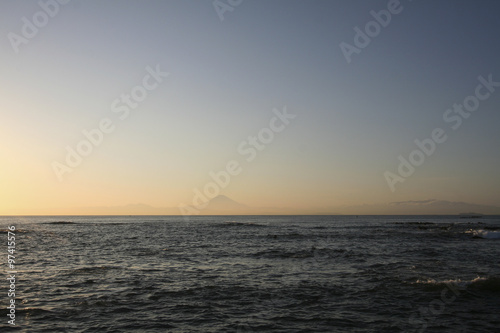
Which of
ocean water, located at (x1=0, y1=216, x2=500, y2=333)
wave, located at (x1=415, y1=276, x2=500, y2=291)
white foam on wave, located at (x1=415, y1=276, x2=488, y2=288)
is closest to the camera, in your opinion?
ocean water, located at (x1=0, y1=216, x2=500, y2=333)

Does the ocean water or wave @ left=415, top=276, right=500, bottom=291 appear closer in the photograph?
the ocean water

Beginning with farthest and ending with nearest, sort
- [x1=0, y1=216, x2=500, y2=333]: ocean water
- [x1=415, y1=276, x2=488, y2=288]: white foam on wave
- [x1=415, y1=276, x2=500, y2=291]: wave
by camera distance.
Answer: [x1=415, y1=276, x2=488, y2=288]: white foam on wave
[x1=415, y1=276, x2=500, y2=291]: wave
[x1=0, y1=216, x2=500, y2=333]: ocean water

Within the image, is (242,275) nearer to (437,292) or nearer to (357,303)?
(357,303)

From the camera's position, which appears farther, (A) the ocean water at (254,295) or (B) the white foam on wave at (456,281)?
(B) the white foam on wave at (456,281)

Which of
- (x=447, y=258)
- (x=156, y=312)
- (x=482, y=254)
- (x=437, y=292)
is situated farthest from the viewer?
(x=482, y=254)

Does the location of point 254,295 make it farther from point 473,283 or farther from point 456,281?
point 473,283

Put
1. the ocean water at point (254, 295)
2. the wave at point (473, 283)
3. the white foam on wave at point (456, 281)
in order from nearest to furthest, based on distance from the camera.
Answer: the ocean water at point (254, 295) < the wave at point (473, 283) < the white foam on wave at point (456, 281)

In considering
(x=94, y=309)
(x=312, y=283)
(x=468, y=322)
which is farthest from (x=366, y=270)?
(x=94, y=309)

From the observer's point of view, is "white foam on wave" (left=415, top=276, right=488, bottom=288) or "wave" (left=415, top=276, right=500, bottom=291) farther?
"white foam on wave" (left=415, top=276, right=488, bottom=288)

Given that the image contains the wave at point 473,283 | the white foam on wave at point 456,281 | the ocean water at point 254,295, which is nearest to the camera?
the ocean water at point 254,295

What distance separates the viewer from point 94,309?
45.0 feet

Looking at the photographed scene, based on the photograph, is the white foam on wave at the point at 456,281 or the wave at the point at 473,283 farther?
the white foam on wave at the point at 456,281

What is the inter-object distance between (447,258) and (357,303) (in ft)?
61.8

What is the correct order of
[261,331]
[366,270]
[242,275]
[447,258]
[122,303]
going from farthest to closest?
[447,258]
[366,270]
[242,275]
[122,303]
[261,331]
